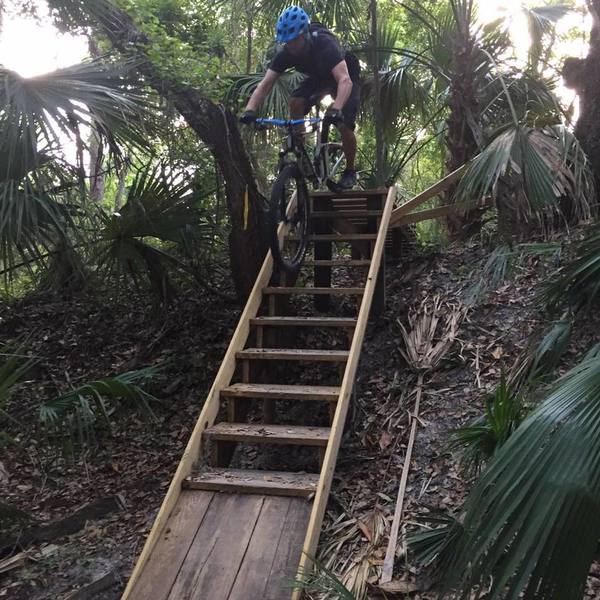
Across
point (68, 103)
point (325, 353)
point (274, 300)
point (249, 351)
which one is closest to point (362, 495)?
point (325, 353)

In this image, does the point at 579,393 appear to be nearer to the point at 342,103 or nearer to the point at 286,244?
the point at 342,103

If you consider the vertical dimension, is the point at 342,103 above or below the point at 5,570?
above

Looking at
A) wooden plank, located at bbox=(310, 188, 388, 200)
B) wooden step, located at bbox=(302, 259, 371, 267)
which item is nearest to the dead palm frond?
wooden step, located at bbox=(302, 259, 371, 267)

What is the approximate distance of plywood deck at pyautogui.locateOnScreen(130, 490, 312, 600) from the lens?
2.87m

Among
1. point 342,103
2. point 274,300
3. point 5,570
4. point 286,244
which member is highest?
point 342,103

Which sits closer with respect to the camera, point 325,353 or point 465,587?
point 465,587

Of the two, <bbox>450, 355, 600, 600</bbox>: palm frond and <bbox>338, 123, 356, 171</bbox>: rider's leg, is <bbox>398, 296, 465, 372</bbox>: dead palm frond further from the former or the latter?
<bbox>450, 355, 600, 600</bbox>: palm frond

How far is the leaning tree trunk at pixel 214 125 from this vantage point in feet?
18.0

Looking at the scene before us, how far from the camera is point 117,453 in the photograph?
531cm

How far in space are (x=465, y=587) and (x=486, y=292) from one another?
372 cm

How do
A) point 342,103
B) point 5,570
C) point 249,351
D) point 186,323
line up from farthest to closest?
point 186,323, point 342,103, point 249,351, point 5,570

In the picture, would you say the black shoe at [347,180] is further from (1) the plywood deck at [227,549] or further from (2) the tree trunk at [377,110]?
(1) the plywood deck at [227,549]

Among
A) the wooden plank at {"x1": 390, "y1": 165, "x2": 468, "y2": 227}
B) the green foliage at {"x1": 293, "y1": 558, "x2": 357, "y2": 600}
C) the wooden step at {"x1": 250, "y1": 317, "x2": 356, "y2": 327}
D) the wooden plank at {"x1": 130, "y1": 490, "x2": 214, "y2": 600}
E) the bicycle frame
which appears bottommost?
the wooden plank at {"x1": 130, "y1": 490, "x2": 214, "y2": 600}

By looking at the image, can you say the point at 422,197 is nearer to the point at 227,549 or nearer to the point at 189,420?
the point at 189,420
